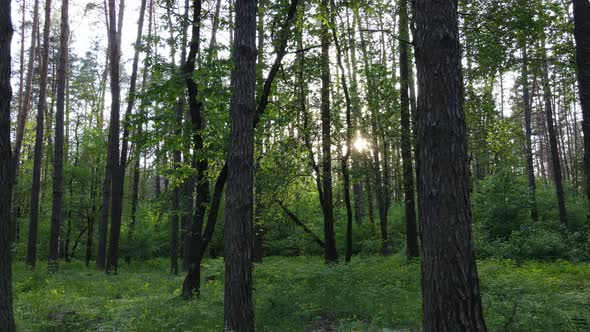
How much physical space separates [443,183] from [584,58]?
20.3 feet

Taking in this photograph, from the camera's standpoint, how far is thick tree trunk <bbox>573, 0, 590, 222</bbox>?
7973 millimetres

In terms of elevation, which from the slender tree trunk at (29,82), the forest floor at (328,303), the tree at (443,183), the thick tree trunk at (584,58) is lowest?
the forest floor at (328,303)

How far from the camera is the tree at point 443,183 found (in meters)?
3.80

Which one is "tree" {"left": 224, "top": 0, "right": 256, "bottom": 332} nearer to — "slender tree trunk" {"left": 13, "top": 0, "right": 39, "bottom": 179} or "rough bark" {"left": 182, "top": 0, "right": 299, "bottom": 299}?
"rough bark" {"left": 182, "top": 0, "right": 299, "bottom": 299}

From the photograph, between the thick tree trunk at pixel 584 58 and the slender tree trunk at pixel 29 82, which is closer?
the thick tree trunk at pixel 584 58

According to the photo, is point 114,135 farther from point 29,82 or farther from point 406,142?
point 406,142

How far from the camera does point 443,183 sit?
394 centimetres

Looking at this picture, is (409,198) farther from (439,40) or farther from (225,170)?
(439,40)

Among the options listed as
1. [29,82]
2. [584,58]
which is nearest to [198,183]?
[584,58]

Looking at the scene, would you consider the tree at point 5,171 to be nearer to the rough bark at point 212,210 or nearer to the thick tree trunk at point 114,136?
the rough bark at point 212,210

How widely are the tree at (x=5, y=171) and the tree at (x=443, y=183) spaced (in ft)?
15.4

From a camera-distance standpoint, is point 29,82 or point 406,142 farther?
point 29,82

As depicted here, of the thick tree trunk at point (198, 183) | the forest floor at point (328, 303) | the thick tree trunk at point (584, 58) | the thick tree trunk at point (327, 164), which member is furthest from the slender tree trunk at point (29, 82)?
the thick tree trunk at point (584, 58)

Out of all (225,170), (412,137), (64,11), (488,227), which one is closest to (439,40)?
(225,170)
